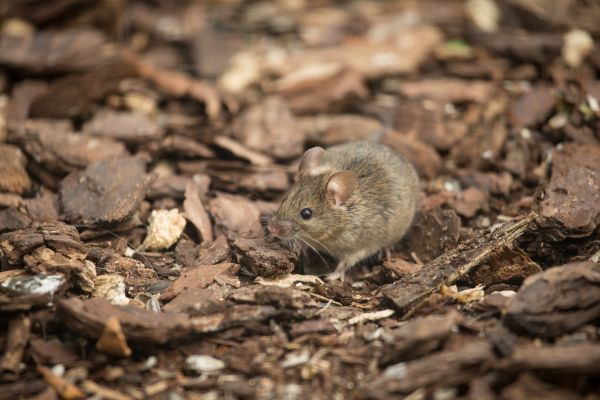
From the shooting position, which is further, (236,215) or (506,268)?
(236,215)

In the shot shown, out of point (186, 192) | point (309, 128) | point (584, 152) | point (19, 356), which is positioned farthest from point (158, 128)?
point (584, 152)

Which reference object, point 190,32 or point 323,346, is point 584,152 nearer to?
point 323,346

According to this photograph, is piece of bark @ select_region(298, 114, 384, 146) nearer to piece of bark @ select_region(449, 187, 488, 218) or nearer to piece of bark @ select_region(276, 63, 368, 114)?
piece of bark @ select_region(276, 63, 368, 114)

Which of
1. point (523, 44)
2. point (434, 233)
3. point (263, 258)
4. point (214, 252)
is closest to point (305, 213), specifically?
point (263, 258)

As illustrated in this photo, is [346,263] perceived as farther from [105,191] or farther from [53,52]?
[53,52]

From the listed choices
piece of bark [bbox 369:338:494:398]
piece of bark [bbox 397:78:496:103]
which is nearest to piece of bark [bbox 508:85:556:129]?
piece of bark [bbox 397:78:496:103]
